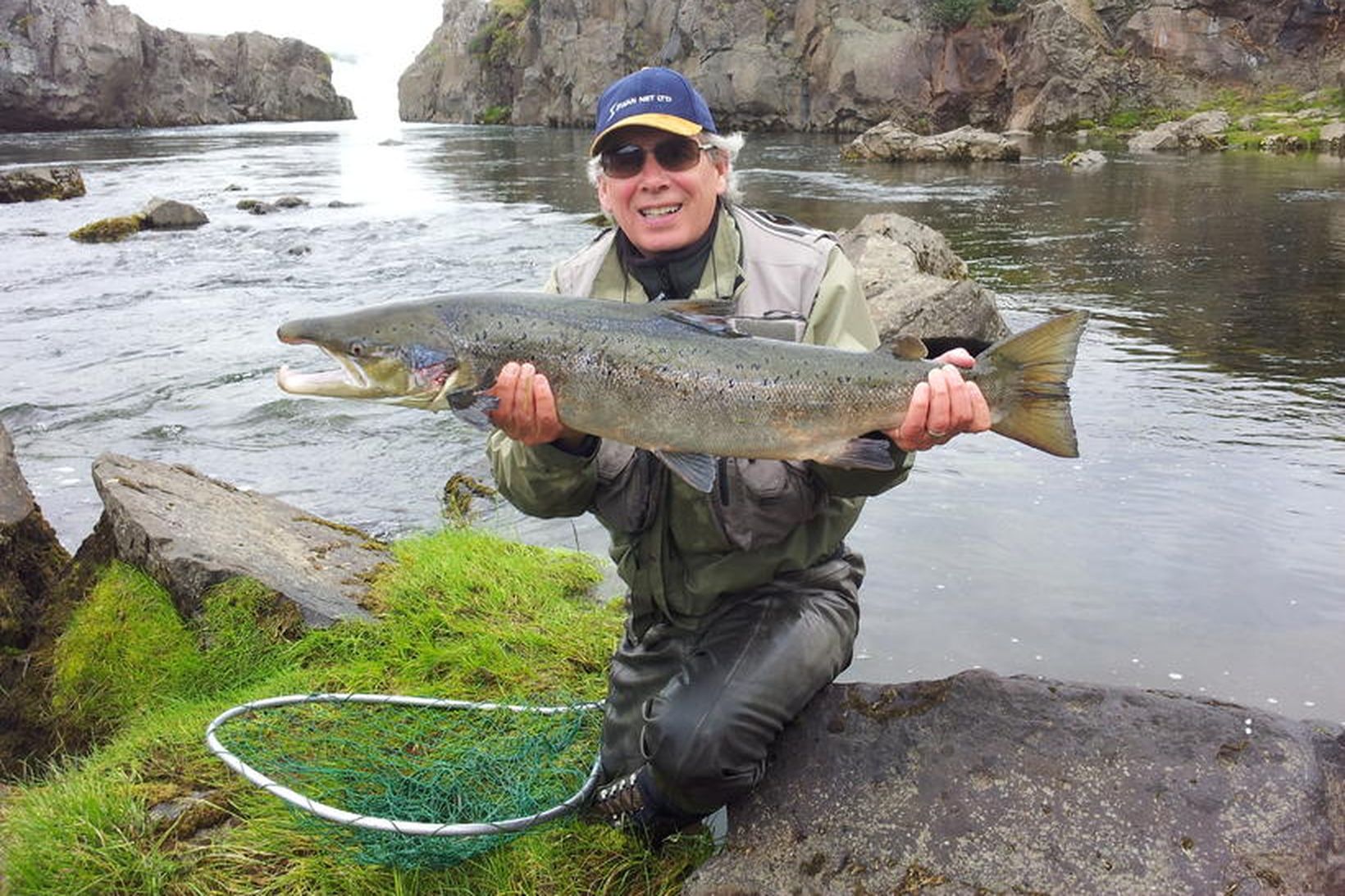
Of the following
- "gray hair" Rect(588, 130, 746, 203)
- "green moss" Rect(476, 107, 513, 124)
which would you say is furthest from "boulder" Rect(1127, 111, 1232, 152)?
"green moss" Rect(476, 107, 513, 124)

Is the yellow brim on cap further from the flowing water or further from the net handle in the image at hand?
the flowing water

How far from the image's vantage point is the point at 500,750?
4.04 metres

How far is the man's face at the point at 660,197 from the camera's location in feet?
12.1

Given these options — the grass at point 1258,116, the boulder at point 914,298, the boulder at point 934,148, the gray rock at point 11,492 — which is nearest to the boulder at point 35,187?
the boulder at point 914,298

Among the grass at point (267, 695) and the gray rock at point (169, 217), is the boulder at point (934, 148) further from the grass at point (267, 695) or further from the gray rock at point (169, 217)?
Answer: the grass at point (267, 695)

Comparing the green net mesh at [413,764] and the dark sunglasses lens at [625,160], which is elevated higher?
the dark sunglasses lens at [625,160]

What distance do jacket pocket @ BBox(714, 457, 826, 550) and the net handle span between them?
3.44 feet

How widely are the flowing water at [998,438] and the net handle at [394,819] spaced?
1.76 meters

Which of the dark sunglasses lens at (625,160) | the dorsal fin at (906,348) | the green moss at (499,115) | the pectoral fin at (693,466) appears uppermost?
the green moss at (499,115)

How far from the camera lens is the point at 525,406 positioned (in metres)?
3.37

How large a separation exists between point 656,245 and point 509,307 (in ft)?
2.05

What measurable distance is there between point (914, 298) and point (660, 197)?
742 centimetres

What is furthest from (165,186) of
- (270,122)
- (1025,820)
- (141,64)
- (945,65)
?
(270,122)

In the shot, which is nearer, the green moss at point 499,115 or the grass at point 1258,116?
the grass at point 1258,116
